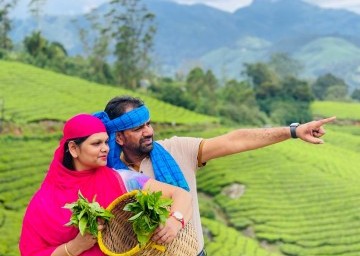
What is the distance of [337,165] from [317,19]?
186m

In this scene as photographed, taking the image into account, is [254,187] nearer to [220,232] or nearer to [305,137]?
[220,232]

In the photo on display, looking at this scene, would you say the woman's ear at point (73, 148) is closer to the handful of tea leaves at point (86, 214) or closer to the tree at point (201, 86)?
the handful of tea leaves at point (86, 214)

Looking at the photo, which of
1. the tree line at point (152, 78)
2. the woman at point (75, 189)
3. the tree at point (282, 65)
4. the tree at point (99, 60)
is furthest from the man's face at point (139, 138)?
the tree at point (282, 65)

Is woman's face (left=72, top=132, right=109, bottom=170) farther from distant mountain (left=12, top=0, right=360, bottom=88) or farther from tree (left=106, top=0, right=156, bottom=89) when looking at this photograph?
distant mountain (left=12, top=0, right=360, bottom=88)

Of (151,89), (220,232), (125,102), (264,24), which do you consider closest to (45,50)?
(151,89)

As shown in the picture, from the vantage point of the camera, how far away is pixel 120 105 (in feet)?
6.77

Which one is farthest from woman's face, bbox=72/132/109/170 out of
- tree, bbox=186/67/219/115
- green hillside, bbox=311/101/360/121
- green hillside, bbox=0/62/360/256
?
tree, bbox=186/67/219/115

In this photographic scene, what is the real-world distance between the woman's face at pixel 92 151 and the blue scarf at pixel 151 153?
149 mm

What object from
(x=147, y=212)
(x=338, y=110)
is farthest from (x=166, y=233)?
(x=338, y=110)

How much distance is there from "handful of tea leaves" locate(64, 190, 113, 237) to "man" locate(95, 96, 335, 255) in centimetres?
36

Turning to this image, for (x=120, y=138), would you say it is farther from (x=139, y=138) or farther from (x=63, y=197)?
(x=63, y=197)

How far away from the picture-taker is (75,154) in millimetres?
1907

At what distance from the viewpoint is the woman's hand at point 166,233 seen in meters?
1.75

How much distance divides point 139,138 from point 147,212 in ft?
1.37
